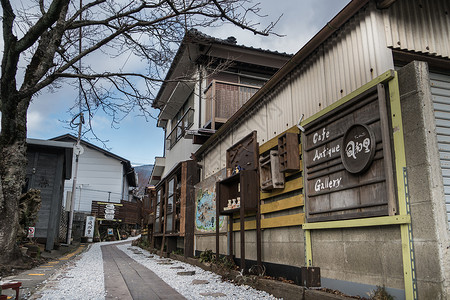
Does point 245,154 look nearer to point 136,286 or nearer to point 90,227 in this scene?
point 136,286

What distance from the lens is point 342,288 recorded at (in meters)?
4.12

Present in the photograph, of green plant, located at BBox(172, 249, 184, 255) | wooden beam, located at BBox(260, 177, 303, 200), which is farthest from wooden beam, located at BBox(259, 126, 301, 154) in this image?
green plant, located at BBox(172, 249, 184, 255)

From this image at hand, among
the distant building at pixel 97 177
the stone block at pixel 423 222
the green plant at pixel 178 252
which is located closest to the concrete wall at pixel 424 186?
the stone block at pixel 423 222

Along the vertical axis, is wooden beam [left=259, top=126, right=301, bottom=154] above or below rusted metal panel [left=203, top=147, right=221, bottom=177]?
below

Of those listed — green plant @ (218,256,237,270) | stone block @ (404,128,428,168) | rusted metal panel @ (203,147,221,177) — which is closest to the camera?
stone block @ (404,128,428,168)

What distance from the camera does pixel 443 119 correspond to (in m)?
4.05

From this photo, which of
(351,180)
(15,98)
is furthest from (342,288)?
(15,98)

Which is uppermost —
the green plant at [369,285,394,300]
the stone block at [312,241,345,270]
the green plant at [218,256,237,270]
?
the stone block at [312,241,345,270]

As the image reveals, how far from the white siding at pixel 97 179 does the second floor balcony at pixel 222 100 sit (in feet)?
82.4

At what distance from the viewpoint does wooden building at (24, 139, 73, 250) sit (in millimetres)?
13180

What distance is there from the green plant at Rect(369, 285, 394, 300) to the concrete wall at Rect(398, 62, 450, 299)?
0.41m

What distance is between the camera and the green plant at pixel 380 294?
343cm

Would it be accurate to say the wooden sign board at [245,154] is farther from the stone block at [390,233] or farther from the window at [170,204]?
the window at [170,204]

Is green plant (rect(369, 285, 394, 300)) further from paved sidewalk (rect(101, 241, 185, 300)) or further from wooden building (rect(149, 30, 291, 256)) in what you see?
wooden building (rect(149, 30, 291, 256))
